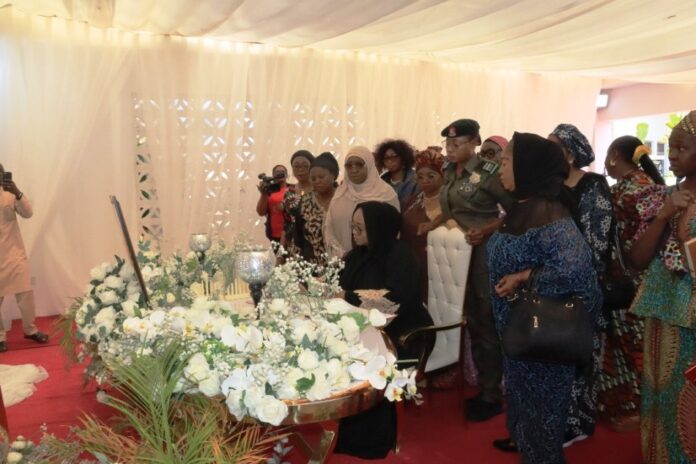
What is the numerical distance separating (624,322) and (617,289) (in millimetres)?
317

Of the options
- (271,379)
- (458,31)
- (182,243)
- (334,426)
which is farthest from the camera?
(182,243)

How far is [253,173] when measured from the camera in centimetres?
614

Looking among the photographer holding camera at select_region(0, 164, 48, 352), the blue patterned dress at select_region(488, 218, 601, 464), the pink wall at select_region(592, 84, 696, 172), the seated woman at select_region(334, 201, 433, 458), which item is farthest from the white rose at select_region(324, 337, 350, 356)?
the pink wall at select_region(592, 84, 696, 172)

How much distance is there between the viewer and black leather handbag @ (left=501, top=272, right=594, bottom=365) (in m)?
2.08

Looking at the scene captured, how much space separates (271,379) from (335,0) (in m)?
3.49

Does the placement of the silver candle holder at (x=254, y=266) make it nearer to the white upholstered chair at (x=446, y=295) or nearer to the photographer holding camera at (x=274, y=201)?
the white upholstered chair at (x=446, y=295)

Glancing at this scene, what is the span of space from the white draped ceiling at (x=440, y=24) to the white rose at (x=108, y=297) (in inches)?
104

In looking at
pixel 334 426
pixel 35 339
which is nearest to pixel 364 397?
pixel 334 426

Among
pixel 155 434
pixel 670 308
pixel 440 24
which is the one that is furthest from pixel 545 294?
pixel 440 24

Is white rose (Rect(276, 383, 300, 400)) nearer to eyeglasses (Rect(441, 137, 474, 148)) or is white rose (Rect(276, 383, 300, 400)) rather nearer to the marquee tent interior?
eyeglasses (Rect(441, 137, 474, 148))

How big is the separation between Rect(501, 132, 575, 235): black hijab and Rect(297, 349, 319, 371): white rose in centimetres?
112

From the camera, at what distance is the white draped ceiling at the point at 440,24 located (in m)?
4.44

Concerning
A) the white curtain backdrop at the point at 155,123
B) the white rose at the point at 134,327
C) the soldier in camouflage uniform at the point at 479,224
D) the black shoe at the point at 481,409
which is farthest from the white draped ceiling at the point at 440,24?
the white rose at the point at 134,327

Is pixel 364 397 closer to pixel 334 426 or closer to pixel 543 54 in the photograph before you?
pixel 334 426
